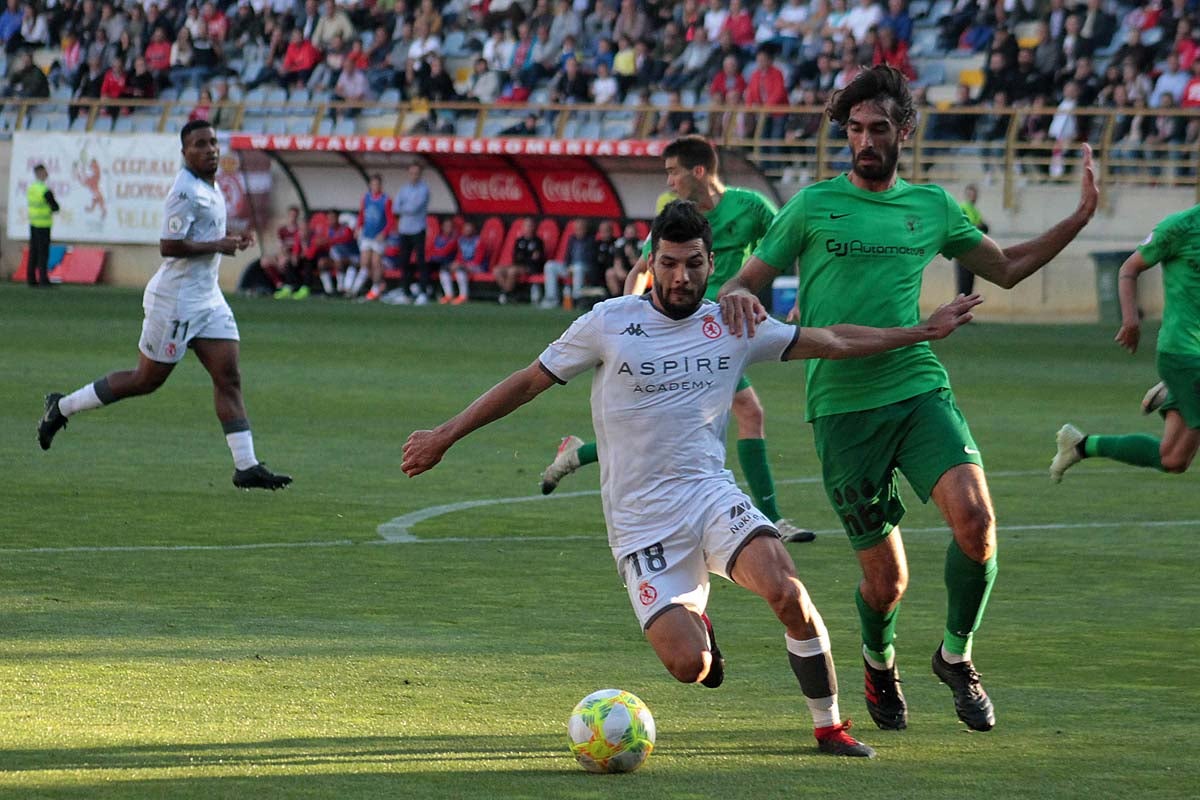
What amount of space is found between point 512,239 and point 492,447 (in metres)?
19.6

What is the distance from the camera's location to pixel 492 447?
48.6ft

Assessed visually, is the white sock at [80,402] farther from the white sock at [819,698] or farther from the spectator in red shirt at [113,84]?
the spectator in red shirt at [113,84]

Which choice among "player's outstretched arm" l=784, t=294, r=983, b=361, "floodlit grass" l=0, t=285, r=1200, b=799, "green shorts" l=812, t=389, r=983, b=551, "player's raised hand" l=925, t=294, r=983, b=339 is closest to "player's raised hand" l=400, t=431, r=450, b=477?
"floodlit grass" l=0, t=285, r=1200, b=799

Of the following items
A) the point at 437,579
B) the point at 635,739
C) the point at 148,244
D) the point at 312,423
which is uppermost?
the point at 635,739

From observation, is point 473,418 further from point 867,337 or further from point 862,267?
point 862,267

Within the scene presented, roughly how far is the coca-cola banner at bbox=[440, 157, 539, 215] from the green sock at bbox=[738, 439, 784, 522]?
931 inches

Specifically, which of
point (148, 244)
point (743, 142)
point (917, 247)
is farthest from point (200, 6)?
point (917, 247)

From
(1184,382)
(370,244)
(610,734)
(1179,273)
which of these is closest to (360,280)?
(370,244)

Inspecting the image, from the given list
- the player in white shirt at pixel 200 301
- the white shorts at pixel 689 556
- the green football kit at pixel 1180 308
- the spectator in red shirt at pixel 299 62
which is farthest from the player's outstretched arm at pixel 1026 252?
the spectator in red shirt at pixel 299 62

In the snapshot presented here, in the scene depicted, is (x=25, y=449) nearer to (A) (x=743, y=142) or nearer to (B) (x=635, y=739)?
(B) (x=635, y=739)

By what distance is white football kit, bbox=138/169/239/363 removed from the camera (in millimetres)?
12148

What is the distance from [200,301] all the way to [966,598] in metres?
6.84

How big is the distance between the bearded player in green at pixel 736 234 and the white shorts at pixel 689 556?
424cm

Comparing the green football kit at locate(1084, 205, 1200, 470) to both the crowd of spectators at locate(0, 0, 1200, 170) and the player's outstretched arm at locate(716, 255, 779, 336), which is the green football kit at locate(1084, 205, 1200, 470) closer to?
the player's outstretched arm at locate(716, 255, 779, 336)
